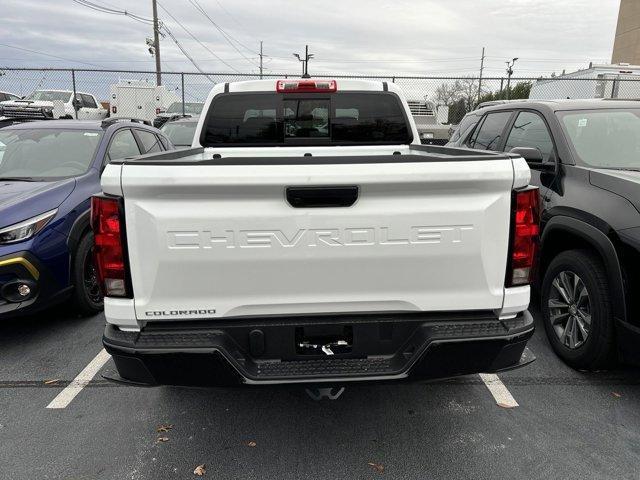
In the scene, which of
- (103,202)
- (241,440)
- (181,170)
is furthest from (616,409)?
(103,202)

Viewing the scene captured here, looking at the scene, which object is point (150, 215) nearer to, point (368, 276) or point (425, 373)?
point (368, 276)

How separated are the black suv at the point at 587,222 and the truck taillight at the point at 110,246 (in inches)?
116

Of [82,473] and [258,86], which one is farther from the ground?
[258,86]

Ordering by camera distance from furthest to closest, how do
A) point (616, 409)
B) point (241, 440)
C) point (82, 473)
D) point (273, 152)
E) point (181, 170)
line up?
point (273, 152), point (616, 409), point (241, 440), point (82, 473), point (181, 170)

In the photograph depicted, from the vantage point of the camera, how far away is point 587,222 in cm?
343

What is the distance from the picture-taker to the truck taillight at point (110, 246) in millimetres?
2166

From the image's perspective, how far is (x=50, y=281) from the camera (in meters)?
3.99

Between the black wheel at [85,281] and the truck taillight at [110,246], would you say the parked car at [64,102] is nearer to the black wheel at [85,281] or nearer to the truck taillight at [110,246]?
the black wheel at [85,281]

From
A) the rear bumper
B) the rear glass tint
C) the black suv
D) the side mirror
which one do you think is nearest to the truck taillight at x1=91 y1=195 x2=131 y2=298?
the rear bumper

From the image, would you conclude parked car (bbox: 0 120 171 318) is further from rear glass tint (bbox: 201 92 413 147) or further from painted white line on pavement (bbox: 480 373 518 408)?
painted white line on pavement (bbox: 480 373 518 408)

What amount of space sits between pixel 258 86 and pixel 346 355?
251 cm

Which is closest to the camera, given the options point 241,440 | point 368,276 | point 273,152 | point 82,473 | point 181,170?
point 181,170

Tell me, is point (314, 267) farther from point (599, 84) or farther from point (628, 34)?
point (628, 34)

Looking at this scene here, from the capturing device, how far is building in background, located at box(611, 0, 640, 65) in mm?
40094
